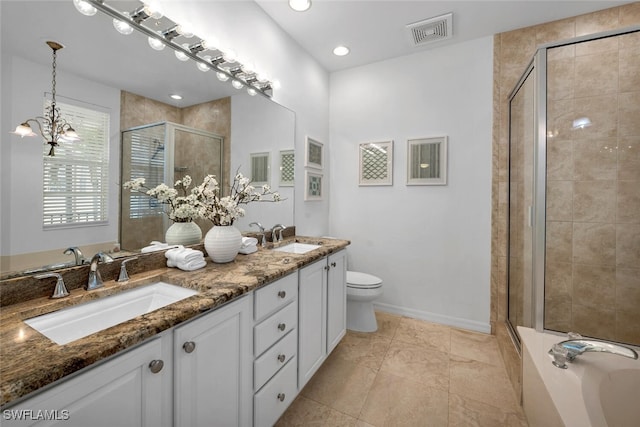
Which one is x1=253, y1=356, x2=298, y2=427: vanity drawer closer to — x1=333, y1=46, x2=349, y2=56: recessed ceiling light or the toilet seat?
the toilet seat

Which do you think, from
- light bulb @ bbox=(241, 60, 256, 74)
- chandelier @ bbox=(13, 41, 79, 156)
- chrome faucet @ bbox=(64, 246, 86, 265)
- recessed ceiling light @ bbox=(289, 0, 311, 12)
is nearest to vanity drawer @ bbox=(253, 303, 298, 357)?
chrome faucet @ bbox=(64, 246, 86, 265)

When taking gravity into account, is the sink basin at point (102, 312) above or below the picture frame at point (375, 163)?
below

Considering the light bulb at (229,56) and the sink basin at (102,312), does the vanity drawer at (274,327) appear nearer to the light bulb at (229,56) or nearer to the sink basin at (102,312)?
the sink basin at (102,312)

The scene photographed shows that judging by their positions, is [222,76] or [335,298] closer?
[222,76]

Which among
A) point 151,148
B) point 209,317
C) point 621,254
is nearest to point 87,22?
point 151,148

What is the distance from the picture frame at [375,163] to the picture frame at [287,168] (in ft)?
2.84

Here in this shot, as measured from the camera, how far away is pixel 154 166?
139 centimetres

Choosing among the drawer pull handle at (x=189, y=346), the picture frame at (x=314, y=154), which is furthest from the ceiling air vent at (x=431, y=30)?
the drawer pull handle at (x=189, y=346)

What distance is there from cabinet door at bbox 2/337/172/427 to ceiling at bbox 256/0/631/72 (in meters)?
2.35

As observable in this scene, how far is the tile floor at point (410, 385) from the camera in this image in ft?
5.06

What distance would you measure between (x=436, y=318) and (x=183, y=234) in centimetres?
238

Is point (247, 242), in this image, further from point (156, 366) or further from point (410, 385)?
point (410, 385)

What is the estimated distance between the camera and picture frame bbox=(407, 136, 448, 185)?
2.58 meters

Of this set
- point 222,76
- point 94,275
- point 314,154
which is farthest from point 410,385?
point 222,76
